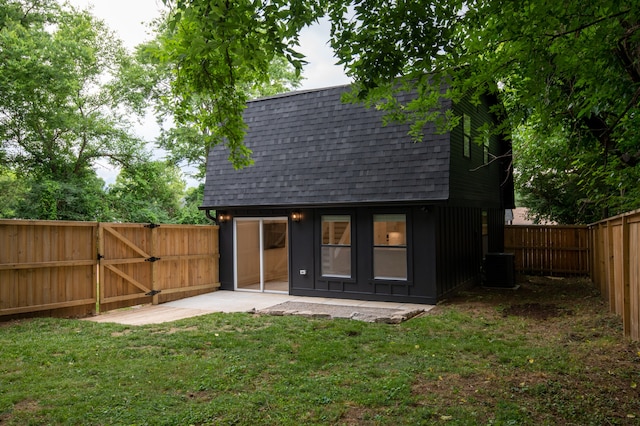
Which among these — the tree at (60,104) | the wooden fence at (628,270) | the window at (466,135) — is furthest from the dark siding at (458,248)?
the tree at (60,104)

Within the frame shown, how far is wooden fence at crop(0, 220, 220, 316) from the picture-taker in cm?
743

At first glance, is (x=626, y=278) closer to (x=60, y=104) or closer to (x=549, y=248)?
(x=549, y=248)

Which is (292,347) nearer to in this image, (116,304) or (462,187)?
(116,304)

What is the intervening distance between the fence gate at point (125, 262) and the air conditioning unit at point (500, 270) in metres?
8.22

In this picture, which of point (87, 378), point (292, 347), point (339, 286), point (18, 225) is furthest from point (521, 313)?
point (18, 225)

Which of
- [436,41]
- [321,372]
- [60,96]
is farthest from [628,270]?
[60,96]

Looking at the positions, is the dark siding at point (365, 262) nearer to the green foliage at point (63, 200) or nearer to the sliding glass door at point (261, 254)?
the sliding glass door at point (261, 254)

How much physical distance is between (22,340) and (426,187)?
7416 millimetres

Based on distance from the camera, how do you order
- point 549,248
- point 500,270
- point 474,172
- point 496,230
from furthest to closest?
1. point 496,230
2. point 549,248
3. point 474,172
4. point 500,270

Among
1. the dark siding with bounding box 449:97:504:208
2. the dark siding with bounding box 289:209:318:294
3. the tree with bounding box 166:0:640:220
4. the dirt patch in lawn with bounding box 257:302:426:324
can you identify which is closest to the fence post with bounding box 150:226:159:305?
the dirt patch in lawn with bounding box 257:302:426:324

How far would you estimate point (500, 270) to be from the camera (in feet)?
38.3

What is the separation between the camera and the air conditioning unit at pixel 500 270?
1160 centimetres

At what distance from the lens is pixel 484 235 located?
13.7 metres

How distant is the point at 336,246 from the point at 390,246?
4.39ft
